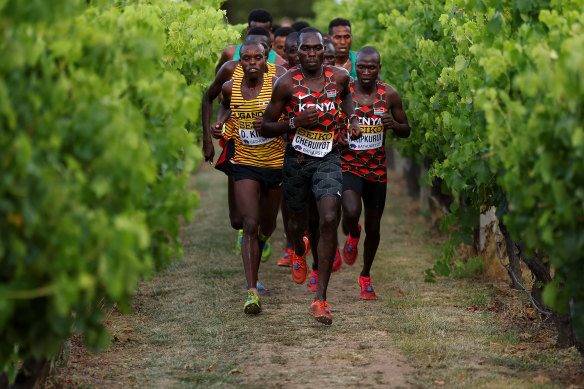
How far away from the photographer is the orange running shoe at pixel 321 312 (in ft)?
23.8

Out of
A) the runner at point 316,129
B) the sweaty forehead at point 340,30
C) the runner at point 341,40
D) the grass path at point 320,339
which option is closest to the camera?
the grass path at point 320,339

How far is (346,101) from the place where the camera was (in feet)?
25.9

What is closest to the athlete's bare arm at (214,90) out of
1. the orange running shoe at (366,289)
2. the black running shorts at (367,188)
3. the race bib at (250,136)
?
the race bib at (250,136)

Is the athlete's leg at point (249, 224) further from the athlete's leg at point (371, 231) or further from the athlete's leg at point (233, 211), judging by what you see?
the athlete's leg at point (371, 231)

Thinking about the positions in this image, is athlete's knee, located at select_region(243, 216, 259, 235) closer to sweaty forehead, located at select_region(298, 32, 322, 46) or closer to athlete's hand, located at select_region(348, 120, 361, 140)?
athlete's hand, located at select_region(348, 120, 361, 140)

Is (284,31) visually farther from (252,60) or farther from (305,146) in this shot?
(305,146)

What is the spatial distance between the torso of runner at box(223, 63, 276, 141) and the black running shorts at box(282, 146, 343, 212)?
771 mm

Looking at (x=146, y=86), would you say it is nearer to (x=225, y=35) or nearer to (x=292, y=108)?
(x=292, y=108)

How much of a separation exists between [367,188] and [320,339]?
1.92m

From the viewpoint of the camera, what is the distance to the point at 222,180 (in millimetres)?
21156

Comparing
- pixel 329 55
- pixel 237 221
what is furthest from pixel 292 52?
pixel 237 221

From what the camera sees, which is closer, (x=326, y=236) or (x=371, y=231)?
(x=326, y=236)

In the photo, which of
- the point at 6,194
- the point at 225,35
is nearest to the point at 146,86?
the point at 6,194

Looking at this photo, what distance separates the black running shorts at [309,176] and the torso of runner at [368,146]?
0.67m
